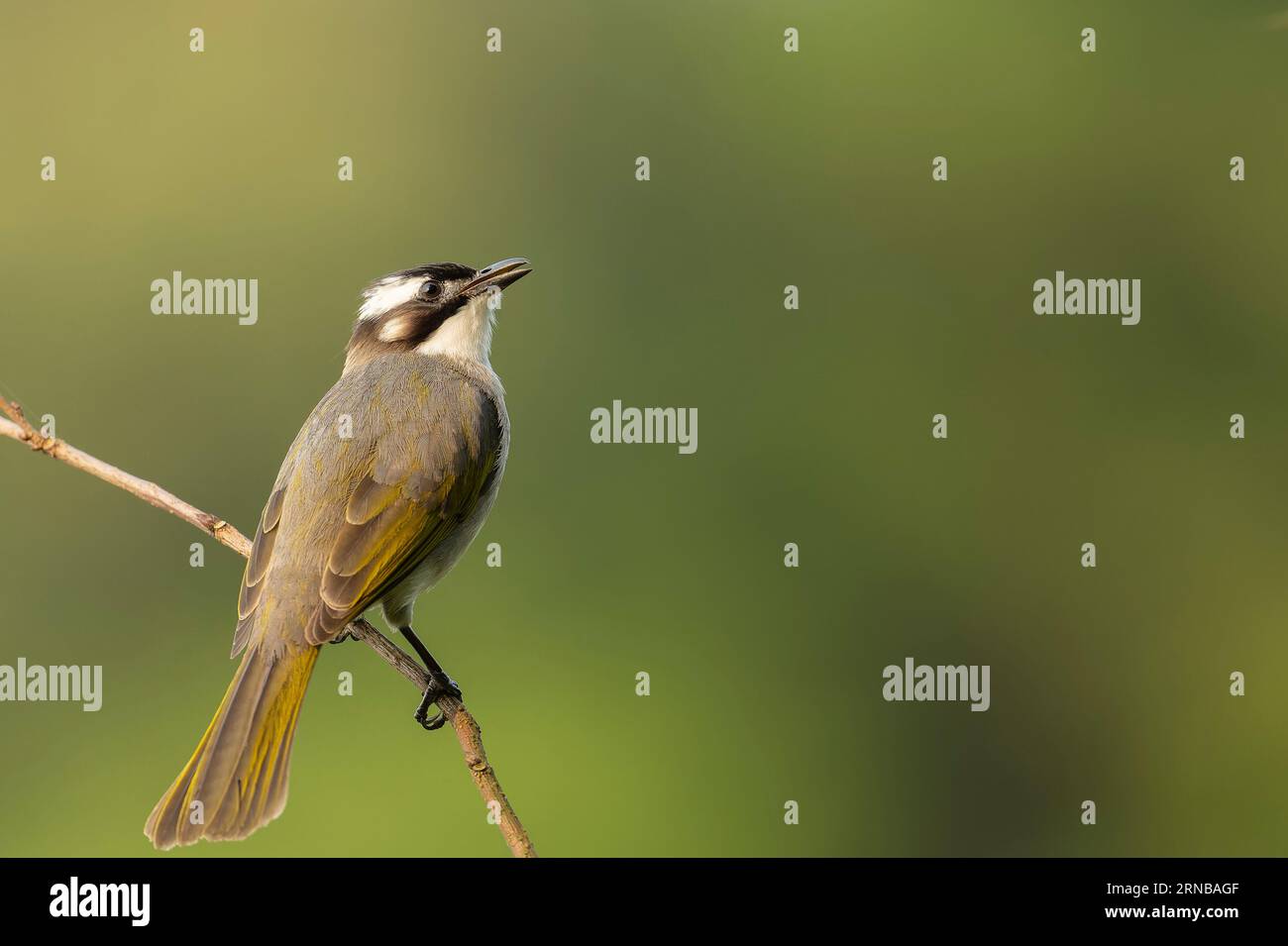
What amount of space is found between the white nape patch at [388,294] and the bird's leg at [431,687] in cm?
135

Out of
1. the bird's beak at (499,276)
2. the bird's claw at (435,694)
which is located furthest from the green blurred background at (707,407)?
the bird's beak at (499,276)

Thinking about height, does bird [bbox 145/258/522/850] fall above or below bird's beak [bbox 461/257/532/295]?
below

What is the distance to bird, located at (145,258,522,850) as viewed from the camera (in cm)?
457

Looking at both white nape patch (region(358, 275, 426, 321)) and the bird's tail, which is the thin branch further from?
white nape patch (region(358, 275, 426, 321))

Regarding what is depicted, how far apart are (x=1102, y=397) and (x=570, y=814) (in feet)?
27.9

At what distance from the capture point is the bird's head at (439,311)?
6066 mm

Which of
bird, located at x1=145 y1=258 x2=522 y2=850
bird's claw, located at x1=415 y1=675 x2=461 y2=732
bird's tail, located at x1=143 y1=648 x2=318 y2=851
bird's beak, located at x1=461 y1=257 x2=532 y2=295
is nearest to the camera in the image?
bird's tail, located at x1=143 y1=648 x2=318 y2=851

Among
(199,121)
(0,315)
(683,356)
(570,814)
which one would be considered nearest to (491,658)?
(570,814)

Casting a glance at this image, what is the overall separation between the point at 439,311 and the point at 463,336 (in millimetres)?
136

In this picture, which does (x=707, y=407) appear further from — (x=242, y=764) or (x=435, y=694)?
(x=242, y=764)

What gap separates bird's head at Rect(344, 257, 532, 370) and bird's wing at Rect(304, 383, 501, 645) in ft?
1.69

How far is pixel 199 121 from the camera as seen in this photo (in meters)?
15.8

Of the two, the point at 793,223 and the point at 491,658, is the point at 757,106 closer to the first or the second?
the point at 793,223

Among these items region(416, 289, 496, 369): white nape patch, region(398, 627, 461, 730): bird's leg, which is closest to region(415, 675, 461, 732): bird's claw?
region(398, 627, 461, 730): bird's leg
